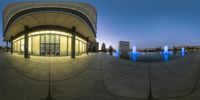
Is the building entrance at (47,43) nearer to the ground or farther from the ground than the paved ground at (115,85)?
farther from the ground

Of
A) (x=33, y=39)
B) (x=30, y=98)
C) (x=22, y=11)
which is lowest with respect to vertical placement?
(x=30, y=98)

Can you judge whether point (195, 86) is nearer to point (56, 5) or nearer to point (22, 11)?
point (56, 5)

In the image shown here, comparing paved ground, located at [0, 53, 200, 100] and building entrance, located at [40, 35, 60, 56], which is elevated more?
building entrance, located at [40, 35, 60, 56]

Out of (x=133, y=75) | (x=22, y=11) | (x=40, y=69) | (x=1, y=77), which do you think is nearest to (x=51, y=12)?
(x=40, y=69)

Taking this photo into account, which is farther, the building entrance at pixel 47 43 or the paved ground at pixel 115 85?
the building entrance at pixel 47 43

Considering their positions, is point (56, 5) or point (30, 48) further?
A: point (30, 48)

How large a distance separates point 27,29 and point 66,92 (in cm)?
463

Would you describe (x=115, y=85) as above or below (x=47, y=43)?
below

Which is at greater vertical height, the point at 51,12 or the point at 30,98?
the point at 51,12

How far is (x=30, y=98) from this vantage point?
7.81 feet

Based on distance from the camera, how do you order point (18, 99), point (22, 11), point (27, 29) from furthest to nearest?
point (22, 11), point (27, 29), point (18, 99)

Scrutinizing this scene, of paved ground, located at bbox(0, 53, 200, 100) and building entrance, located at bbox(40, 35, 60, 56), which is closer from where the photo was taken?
paved ground, located at bbox(0, 53, 200, 100)

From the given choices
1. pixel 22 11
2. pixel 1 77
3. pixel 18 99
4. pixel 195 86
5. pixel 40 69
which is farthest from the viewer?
pixel 22 11

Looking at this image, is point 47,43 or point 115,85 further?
point 47,43
